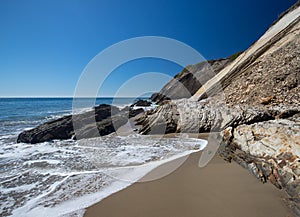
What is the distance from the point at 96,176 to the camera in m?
4.15

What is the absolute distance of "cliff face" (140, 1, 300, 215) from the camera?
10.8 feet

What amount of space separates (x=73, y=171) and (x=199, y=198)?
323 centimetres

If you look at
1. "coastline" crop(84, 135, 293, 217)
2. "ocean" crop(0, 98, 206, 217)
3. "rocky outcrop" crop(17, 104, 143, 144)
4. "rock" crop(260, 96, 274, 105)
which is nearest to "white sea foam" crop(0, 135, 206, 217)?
"ocean" crop(0, 98, 206, 217)

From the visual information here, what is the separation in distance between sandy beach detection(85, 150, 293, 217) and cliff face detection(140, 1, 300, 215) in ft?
0.89

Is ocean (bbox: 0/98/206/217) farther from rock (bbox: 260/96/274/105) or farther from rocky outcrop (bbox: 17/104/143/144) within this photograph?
rock (bbox: 260/96/274/105)

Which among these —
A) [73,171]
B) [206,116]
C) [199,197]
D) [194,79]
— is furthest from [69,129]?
[194,79]

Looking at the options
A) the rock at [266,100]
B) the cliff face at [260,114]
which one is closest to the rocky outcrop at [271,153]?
the cliff face at [260,114]

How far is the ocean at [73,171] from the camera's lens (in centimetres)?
317

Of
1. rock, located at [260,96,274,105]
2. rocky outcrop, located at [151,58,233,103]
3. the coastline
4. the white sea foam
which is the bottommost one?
the white sea foam

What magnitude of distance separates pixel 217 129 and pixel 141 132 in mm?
3618

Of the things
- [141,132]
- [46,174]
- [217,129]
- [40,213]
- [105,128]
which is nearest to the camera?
[40,213]

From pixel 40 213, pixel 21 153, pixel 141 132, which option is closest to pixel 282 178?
pixel 40 213

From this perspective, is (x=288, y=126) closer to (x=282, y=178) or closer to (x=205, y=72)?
(x=282, y=178)

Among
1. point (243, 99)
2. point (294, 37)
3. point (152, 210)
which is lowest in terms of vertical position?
point (152, 210)
